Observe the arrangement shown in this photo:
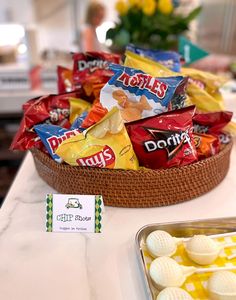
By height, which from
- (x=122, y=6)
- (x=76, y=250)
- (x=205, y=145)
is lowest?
(x=76, y=250)

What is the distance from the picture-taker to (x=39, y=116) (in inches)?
28.1

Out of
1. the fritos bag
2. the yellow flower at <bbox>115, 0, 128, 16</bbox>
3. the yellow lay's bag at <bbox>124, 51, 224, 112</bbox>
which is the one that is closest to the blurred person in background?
the yellow flower at <bbox>115, 0, 128, 16</bbox>

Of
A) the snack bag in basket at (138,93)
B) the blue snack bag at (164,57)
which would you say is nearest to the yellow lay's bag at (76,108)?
the snack bag in basket at (138,93)

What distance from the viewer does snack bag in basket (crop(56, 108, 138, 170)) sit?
59 centimetres

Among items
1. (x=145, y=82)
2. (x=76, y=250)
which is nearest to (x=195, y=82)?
(x=145, y=82)

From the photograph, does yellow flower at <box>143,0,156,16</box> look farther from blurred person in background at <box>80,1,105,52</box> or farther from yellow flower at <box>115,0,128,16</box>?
blurred person in background at <box>80,1,105,52</box>

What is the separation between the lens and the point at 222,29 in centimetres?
254

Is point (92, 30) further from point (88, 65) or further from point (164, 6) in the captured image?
point (88, 65)

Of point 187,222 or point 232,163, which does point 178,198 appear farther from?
point 232,163

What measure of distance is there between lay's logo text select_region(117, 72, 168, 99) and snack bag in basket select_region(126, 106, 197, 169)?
0.05m

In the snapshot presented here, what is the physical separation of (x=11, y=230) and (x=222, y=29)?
8.11 feet

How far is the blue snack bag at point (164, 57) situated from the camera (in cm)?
85

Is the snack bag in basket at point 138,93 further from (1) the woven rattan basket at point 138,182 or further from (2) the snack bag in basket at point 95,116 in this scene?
(1) the woven rattan basket at point 138,182

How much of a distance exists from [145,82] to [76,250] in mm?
346
